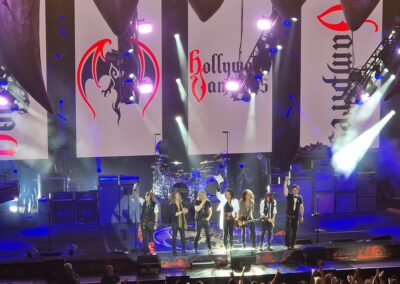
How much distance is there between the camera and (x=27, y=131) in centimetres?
1462

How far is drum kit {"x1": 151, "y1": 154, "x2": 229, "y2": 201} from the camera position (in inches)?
544

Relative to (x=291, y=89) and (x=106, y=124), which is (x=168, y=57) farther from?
(x=291, y=89)

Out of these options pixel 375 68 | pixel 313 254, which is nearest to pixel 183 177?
pixel 313 254

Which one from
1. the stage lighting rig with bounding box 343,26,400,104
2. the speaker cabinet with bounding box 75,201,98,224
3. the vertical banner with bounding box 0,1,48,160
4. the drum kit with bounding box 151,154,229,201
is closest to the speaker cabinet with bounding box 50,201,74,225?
the speaker cabinet with bounding box 75,201,98,224

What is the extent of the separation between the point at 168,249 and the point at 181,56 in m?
5.61

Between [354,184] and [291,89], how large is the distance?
303 cm

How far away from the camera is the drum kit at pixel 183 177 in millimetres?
13820

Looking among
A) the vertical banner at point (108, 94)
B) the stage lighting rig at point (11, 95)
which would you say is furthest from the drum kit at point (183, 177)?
the stage lighting rig at point (11, 95)

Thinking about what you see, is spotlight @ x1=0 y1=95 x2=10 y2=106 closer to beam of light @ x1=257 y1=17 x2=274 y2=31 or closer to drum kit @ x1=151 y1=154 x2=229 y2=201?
drum kit @ x1=151 y1=154 x2=229 y2=201

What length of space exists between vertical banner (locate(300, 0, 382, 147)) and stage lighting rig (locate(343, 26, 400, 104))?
0.60ft

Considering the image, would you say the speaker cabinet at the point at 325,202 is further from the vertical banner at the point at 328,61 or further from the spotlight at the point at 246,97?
the spotlight at the point at 246,97

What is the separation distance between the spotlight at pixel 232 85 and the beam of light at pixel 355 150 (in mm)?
3071

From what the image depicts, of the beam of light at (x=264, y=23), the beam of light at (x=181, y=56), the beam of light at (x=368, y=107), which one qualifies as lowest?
the beam of light at (x=368, y=107)

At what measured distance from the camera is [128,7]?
7.32 m
